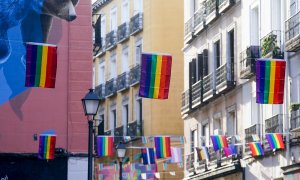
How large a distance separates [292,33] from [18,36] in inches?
335

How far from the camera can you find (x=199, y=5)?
48656 mm

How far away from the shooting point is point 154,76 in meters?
29.1

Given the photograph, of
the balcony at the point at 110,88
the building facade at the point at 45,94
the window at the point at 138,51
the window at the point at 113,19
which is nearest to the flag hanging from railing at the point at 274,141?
the building facade at the point at 45,94

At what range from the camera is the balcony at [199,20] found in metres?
47.2

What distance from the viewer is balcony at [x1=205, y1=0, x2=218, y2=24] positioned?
45312mm

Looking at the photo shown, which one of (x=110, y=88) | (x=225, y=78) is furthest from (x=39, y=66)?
(x=110, y=88)

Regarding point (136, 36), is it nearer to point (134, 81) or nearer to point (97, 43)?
point (134, 81)

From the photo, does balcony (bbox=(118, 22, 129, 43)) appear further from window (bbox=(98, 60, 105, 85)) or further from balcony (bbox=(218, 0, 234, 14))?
balcony (bbox=(218, 0, 234, 14))

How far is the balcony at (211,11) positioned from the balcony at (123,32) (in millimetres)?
15041

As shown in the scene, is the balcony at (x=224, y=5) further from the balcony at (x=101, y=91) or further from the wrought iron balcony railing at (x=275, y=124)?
the balcony at (x=101, y=91)

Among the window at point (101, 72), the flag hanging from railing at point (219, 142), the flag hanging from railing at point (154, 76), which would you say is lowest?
the flag hanging from railing at point (219, 142)

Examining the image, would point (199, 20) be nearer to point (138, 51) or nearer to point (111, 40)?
point (138, 51)

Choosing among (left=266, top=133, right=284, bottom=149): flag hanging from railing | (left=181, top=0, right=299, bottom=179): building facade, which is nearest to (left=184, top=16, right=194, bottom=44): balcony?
(left=181, top=0, right=299, bottom=179): building facade

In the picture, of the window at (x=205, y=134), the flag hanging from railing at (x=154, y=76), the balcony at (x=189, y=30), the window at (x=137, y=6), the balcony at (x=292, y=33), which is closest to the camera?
the flag hanging from railing at (x=154, y=76)
